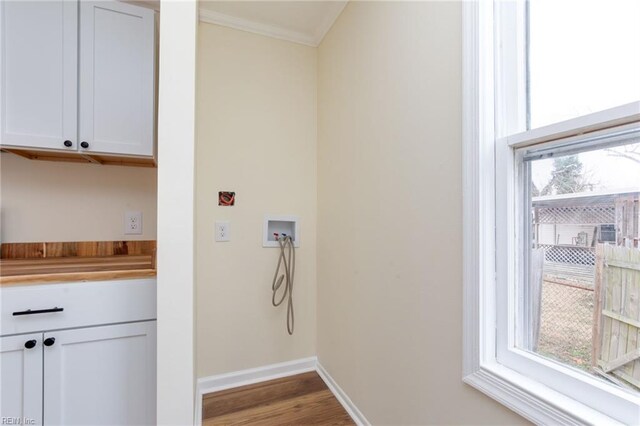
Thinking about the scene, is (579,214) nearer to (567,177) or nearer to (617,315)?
(567,177)

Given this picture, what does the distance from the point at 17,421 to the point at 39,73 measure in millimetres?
1552

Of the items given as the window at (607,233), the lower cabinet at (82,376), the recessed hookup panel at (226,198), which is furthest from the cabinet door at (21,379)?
the window at (607,233)

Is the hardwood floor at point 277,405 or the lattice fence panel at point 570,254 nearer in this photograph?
the lattice fence panel at point 570,254

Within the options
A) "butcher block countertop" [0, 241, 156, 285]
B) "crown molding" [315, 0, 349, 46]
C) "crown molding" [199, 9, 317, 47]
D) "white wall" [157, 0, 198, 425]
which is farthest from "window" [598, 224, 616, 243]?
"crown molding" [199, 9, 317, 47]

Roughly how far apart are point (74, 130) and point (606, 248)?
7.16 feet

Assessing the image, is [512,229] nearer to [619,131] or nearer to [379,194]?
[619,131]

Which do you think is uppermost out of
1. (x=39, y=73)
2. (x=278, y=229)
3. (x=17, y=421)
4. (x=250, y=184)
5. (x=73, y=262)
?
(x=39, y=73)

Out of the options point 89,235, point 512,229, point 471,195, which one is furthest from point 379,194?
point 89,235

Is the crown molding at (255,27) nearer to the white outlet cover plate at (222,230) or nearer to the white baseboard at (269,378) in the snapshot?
the white outlet cover plate at (222,230)

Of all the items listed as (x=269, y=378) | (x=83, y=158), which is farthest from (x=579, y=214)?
(x=83, y=158)

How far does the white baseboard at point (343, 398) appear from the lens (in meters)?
1.52

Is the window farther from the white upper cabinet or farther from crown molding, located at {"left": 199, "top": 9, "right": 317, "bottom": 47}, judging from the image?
crown molding, located at {"left": 199, "top": 9, "right": 317, "bottom": 47}

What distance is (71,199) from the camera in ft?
5.57

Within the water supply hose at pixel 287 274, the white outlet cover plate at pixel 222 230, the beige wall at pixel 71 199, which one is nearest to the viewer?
the beige wall at pixel 71 199
